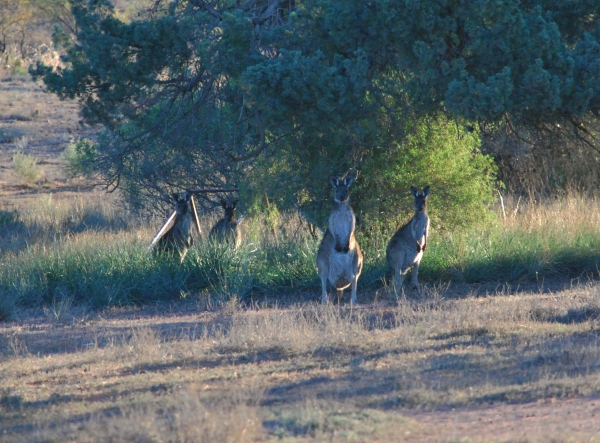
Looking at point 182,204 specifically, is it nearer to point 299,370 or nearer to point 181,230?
point 181,230

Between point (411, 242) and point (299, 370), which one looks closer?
point (299, 370)

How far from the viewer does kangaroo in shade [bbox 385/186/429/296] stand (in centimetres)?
1236

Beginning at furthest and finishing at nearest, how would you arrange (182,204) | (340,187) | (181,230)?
(182,204) → (181,230) → (340,187)

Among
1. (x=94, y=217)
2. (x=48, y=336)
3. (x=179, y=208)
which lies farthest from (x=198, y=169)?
(x=94, y=217)

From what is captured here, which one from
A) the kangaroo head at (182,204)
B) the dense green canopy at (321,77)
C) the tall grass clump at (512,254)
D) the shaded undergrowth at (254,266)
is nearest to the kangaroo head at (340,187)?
the dense green canopy at (321,77)

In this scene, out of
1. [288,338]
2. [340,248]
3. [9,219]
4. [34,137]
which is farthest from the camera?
[34,137]

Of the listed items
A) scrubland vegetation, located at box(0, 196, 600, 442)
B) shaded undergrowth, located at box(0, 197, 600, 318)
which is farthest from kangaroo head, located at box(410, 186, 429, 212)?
shaded undergrowth, located at box(0, 197, 600, 318)

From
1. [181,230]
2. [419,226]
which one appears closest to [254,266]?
[181,230]

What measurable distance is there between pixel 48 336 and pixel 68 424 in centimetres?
433

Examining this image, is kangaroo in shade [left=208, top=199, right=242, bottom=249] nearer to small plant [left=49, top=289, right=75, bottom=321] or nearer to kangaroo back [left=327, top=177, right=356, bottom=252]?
kangaroo back [left=327, top=177, right=356, bottom=252]

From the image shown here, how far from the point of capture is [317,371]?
788 cm

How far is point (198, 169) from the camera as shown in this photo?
15078mm

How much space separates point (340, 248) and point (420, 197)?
4.91 feet

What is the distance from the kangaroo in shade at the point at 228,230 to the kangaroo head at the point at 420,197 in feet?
10.6
